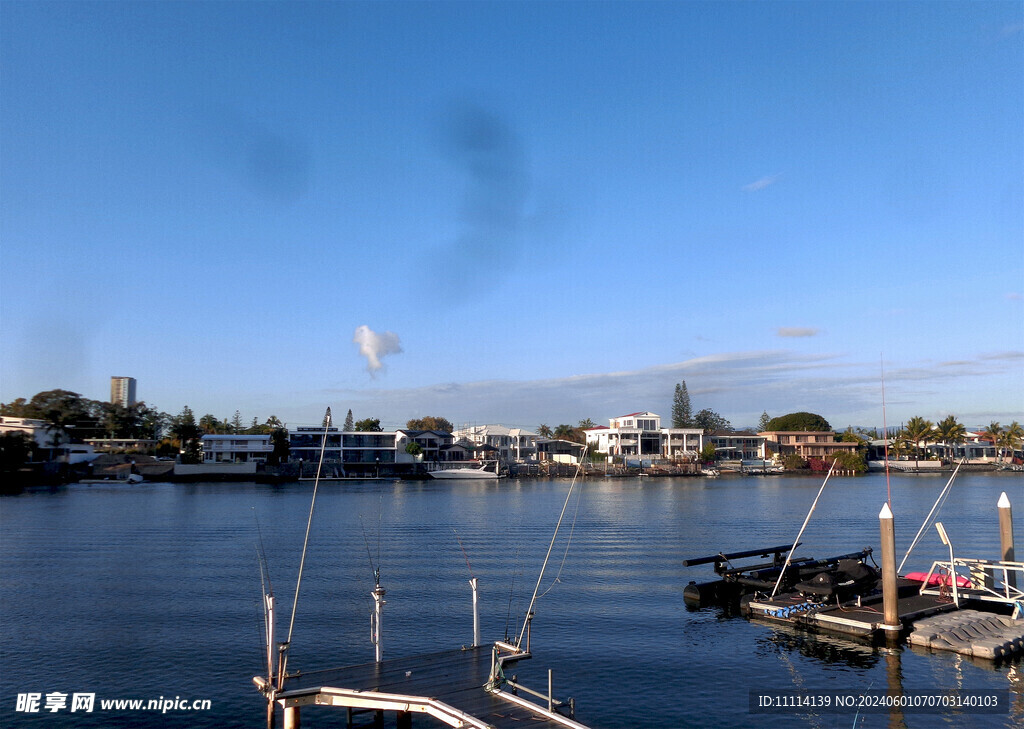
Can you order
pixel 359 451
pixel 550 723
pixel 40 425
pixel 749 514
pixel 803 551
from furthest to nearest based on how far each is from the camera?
pixel 359 451 → pixel 40 425 → pixel 749 514 → pixel 803 551 → pixel 550 723

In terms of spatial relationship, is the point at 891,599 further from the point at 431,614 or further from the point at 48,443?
the point at 48,443

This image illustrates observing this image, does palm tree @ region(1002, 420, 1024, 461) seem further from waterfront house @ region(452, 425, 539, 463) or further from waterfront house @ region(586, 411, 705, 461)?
waterfront house @ region(452, 425, 539, 463)

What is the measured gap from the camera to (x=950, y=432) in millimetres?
152500

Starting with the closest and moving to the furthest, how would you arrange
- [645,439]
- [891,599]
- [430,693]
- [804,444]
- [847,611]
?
[430,693]
[891,599]
[847,611]
[645,439]
[804,444]

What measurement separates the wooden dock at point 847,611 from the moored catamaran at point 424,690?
36.4 ft

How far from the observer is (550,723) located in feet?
36.6

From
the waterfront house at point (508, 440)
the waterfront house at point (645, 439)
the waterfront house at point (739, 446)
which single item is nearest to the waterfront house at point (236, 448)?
the waterfront house at point (508, 440)

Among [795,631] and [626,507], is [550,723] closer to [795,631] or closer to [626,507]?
[795,631]

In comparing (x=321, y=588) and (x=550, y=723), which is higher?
(x=550, y=723)

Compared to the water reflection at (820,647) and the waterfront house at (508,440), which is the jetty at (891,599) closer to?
the water reflection at (820,647)

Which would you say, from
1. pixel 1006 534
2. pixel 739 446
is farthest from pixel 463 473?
pixel 1006 534

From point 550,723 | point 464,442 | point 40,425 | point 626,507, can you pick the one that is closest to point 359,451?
point 464,442

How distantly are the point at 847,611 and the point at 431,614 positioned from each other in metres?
13.3

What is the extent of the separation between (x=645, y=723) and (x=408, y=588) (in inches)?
619
